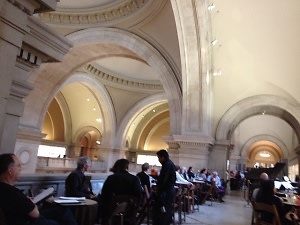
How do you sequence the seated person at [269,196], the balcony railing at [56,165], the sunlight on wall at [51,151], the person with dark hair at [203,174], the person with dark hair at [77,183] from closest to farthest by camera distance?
1. the person with dark hair at [77,183]
2. the seated person at [269,196]
3. the person with dark hair at [203,174]
4. the balcony railing at [56,165]
5. the sunlight on wall at [51,151]

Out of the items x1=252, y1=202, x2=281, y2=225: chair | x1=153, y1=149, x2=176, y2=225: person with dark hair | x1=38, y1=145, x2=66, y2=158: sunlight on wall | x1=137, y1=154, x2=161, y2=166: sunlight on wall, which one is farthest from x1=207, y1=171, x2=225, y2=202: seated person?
x1=137, y1=154, x2=161, y2=166: sunlight on wall

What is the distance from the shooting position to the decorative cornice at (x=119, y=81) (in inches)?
648

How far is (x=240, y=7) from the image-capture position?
30.7 feet

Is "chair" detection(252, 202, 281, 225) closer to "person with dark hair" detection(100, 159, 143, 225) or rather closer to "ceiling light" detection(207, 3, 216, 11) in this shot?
"person with dark hair" detection(100, 159, 143, 225)

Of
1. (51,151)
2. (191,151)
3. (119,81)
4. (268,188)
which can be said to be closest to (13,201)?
(268,188)

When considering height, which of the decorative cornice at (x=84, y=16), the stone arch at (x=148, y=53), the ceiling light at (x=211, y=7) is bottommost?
the stone arch at (x=148, y=53)

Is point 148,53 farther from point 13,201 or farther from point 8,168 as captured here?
point 13,201

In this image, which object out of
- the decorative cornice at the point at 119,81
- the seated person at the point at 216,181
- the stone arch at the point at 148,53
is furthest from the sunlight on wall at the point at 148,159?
the stone arch at the point at 148,53

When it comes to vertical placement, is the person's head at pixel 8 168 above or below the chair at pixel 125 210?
above

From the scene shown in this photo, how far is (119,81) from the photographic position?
688 inches

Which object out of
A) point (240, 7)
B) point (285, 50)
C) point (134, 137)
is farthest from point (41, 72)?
point (134, 137)

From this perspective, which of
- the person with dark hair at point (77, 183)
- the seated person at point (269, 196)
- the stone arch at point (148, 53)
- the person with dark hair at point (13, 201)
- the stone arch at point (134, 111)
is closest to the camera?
the person with dark hair at point (13, 201)

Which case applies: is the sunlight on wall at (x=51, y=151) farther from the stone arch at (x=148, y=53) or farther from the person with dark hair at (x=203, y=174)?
the person with dark hair at (x=203, y=174)

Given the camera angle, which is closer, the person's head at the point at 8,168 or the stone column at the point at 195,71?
the person's head at the point at 8,168
